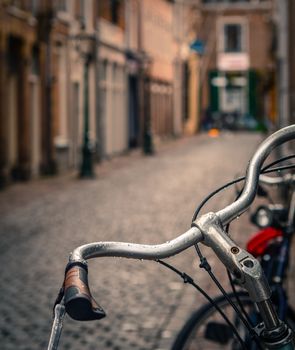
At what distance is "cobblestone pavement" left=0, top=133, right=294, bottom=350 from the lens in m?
6.76

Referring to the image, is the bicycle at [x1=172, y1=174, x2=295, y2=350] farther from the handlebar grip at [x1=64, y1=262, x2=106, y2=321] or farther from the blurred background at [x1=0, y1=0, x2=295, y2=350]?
the handlebar grip at [x1=64, y1=262, x2=106, y2=321]

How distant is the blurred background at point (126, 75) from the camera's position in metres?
22.9

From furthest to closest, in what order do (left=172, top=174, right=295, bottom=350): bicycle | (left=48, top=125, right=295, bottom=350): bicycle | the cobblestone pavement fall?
the cobblestone pavement
(left=172, top=174, right=295, bottom=350): bicycle
(left=48, top=125, right=295, bottom=350): bicycle

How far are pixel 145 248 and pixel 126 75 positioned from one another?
3640cm

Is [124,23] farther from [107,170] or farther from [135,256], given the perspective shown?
[135,256]

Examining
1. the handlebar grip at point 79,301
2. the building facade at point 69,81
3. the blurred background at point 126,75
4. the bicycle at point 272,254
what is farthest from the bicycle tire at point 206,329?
the building facade at point 69,81

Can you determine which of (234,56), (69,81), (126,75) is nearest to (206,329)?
(69,81)

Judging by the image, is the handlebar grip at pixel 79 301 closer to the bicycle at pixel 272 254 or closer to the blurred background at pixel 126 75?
the bicycle at pixel 272 254

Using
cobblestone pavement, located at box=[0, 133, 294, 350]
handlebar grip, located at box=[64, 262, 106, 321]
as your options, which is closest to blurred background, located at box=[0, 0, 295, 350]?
cobblestone pavement, located at box=[0, 133, 294, 350]

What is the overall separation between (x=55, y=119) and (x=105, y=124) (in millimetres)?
7253

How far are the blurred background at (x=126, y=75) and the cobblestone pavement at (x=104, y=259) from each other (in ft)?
5.53

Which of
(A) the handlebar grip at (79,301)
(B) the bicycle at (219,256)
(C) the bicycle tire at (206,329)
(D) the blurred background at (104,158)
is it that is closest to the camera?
(A) the handlebar grip at (79,301)

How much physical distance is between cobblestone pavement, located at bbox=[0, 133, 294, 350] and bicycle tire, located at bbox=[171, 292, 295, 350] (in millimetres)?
1236

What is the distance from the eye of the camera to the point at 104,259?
10.3 meters
